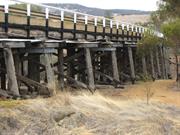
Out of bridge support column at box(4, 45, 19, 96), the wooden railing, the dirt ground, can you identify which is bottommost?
the dirt ground

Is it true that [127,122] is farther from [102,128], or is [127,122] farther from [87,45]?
[87,45]

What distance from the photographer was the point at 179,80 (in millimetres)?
31969

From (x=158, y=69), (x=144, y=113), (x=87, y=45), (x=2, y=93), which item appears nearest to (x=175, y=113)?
(x=144, y=113)

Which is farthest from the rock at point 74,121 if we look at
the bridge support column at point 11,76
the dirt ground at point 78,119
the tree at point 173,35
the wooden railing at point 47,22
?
the tree at point 173,35

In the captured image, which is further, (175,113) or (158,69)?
(158,69)

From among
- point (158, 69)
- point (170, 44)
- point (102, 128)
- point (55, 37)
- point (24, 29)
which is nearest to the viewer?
point (102, 128)

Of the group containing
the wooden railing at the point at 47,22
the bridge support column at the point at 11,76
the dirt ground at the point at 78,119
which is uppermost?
the wooden railing at the point at 47,22

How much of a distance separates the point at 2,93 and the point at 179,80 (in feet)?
64.6

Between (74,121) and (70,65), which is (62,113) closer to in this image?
(74,121)

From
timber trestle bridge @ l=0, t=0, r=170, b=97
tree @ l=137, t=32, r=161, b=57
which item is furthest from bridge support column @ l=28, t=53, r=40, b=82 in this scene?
tree @ l=137, t=32, r=161, b=57

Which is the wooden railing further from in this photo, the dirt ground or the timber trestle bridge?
the dirt ground

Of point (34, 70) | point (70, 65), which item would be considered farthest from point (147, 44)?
point (34, 70)

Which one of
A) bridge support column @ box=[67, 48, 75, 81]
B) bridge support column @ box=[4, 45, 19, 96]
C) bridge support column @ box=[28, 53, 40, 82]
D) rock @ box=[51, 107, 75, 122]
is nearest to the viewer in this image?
rock @ box=[51, 107, 75, 122]

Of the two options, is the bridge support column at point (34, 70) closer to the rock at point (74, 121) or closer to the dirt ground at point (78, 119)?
the dirt ground at point (78, 119)
